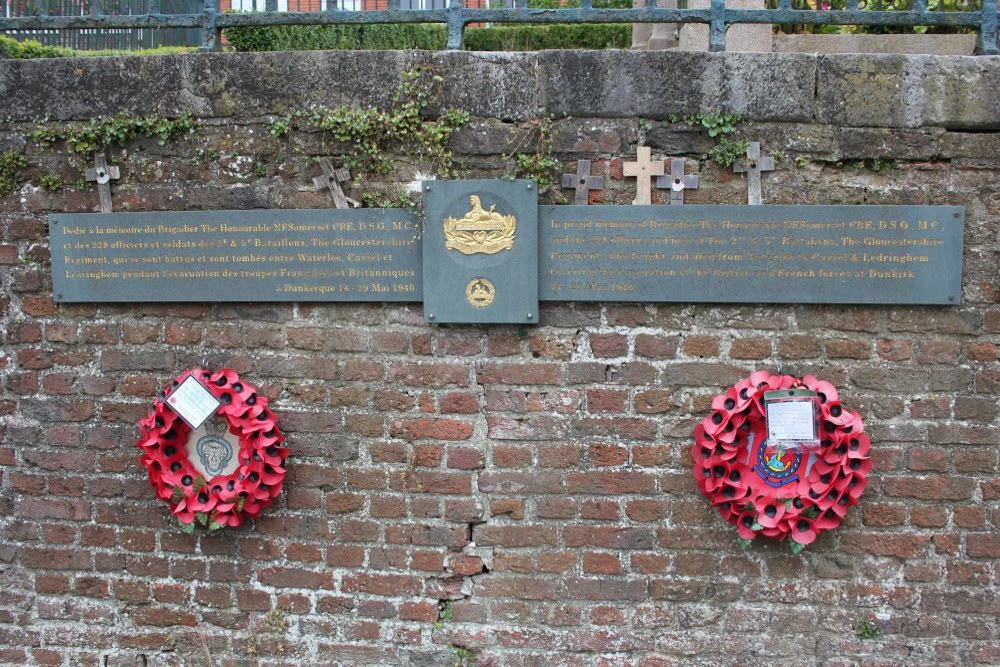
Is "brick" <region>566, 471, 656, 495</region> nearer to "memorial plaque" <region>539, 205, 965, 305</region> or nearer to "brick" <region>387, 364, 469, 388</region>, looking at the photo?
"brick" <region>387, 364, 469, 388</region>

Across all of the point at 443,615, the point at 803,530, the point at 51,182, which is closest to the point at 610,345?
the point at 803,530

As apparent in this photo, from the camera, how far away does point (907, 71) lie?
9.45 ft

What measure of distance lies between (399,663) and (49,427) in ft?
5.83

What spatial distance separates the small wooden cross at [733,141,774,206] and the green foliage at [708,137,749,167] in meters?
0.02

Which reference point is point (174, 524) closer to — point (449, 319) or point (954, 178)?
point (449, 319)

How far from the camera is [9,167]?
319 cm

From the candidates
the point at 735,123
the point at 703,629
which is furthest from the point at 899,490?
the point at 735,123

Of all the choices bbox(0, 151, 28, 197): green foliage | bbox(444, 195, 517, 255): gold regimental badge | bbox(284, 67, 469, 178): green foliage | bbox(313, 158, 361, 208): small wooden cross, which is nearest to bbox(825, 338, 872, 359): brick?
bbox(444, 195, 517, 255): gold regimental badge

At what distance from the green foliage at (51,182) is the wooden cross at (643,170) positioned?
2.31 meters

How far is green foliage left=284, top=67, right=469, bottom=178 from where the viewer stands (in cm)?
298

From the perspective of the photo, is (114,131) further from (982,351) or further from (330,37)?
(330,37)

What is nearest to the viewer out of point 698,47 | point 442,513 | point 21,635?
point 442,513

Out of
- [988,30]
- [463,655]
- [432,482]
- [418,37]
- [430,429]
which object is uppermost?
[418,37]

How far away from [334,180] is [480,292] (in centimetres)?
74
